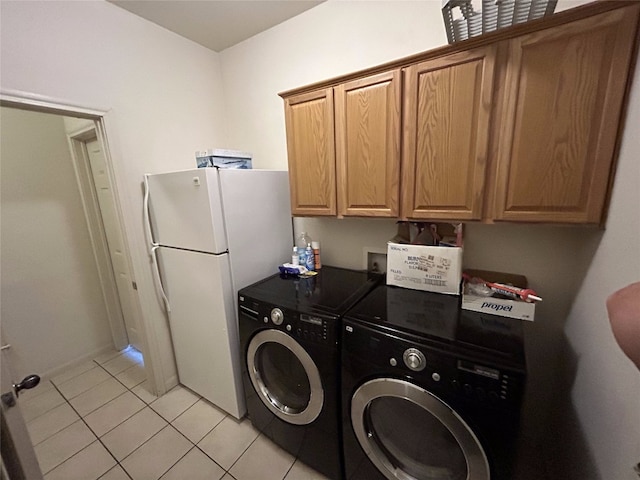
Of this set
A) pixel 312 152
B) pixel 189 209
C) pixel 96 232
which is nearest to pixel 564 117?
pixel 312 152

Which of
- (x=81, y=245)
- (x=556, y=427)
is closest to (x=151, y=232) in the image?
(x=81, y=245)

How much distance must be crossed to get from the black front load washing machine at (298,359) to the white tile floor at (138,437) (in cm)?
15

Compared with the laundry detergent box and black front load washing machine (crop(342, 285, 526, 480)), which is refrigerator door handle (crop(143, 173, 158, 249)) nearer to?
black front load washing machine (crop(342, 285, 526, 480))

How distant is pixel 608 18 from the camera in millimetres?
866

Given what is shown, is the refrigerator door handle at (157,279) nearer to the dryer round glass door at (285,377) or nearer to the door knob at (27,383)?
the dryer round glass door at (285,377)

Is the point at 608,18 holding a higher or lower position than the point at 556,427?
higher

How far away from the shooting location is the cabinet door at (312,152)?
148cm

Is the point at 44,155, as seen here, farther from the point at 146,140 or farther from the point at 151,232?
the point at 151,232

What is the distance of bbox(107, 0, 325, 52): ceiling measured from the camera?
5.48 ft

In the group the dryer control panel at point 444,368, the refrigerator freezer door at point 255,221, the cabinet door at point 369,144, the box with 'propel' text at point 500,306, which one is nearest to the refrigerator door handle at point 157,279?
the refrigerator freezer door at point 255,221

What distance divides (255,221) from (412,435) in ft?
4.56

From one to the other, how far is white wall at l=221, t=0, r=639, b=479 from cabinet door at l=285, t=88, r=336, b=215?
362 millimetres

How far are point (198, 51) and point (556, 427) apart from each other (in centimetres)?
342

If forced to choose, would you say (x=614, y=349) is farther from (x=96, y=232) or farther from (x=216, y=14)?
(x=96, y=232)
